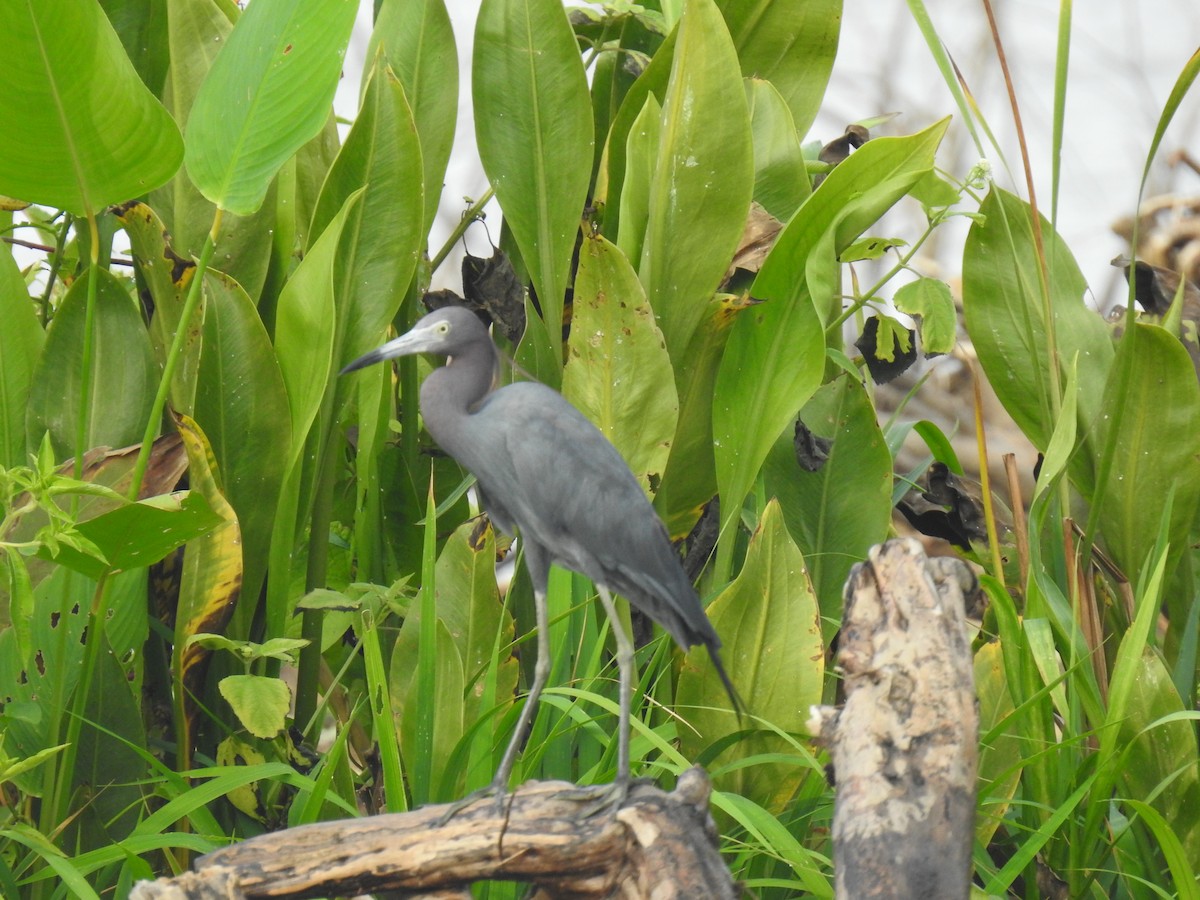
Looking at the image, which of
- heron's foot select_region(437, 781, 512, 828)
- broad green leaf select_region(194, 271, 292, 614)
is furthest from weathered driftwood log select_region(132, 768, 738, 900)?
broad green leaf select_region(194, 271, 292, 614)

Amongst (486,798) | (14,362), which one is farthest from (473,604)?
(14,362)

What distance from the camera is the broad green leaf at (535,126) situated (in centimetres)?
156

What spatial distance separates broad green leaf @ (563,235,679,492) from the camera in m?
1.39

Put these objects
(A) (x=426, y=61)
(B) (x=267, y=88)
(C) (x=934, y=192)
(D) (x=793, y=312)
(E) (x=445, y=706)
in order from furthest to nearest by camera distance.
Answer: (A) (x=426, y=61) < (C) (x=934, y=192) < (D) (x=793, y=312) < (E) (x=445, y=706) < (B) (x=267, y=88)

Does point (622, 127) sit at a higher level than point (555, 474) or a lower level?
higher

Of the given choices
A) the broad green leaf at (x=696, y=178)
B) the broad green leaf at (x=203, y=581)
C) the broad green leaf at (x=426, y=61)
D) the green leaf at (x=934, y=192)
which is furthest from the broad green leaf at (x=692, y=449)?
the broad green leaf at (x=203, y=581)

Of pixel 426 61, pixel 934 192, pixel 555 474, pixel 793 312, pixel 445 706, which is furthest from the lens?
pixel 426 61

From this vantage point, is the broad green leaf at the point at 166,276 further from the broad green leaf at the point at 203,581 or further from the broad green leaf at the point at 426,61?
the broad green leaf at the point at 426,61

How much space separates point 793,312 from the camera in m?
1.41

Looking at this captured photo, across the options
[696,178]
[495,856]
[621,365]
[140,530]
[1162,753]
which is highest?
[696,178]

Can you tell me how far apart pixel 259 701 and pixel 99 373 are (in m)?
0.46

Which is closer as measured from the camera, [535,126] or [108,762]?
[108,762]

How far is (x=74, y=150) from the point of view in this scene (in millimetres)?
1112

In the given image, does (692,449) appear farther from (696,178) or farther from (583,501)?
(583,501)
